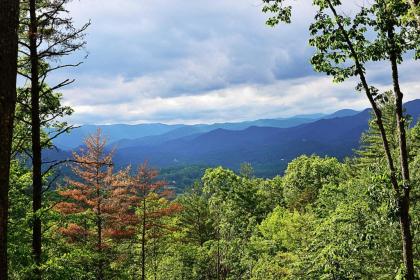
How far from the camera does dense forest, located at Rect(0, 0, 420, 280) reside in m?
11.7

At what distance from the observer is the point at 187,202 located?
53.7 metres

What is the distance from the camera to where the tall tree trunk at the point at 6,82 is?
484cm

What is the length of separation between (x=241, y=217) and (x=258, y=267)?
18.9 m

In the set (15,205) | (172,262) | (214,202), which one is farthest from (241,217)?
(15,205)

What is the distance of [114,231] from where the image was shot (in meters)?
24.9

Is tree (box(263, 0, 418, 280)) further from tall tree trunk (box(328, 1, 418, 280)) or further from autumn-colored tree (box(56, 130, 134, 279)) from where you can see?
autumn-colored tree (box(56, 130, 134, 279))

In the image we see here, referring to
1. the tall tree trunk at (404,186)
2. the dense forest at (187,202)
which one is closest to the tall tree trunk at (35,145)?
the dense forest at (187,202)

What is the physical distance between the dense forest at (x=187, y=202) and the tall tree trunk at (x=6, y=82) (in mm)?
14

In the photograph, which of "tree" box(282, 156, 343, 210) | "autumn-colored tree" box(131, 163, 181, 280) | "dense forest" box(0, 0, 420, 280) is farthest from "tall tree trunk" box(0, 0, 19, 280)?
"tree" box(282, 156, 343, 210)

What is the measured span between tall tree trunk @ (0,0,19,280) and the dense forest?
14 mm

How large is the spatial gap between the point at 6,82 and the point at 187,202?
49675mm

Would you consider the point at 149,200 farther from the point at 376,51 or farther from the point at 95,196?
the point at 376,51

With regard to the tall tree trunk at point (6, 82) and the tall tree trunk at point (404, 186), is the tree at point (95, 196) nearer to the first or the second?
the tall tree trunk at point (404, 186)

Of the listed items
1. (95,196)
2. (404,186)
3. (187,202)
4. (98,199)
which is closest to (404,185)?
(404,186)
